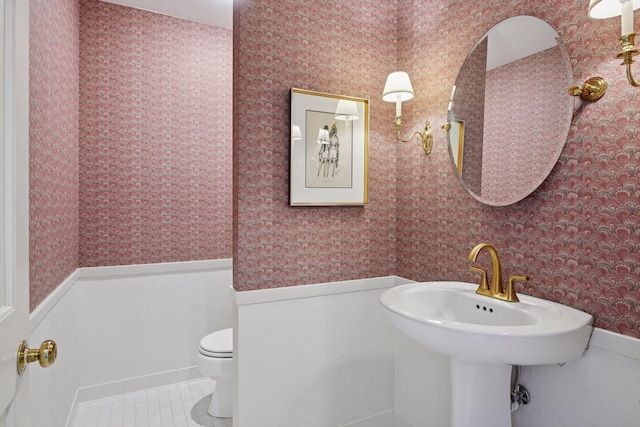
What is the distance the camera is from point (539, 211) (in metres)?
1.38

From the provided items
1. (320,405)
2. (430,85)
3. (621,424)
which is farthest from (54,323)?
(621,424)

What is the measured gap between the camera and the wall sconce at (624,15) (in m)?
0.98

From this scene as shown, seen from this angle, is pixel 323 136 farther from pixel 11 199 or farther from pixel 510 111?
pixel 11 199

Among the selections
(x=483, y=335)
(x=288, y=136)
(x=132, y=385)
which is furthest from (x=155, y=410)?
(x=483, y=335)

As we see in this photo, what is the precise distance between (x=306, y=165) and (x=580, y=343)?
4.14 feet

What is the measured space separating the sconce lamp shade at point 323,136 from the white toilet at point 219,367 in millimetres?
1321

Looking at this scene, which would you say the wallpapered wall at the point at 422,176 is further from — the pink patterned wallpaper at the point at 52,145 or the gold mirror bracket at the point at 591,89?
the pink patterned wallpaper at the point at 52,145

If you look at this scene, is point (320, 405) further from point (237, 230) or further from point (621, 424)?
point (621, 424)

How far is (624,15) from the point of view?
3.25 feet

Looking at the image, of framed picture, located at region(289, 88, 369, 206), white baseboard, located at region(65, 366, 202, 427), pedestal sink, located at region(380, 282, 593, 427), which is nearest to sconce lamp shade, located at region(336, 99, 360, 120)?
framed picture, located at region(289, 88, 369, 206)

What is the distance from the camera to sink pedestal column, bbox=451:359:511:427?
1308 mm

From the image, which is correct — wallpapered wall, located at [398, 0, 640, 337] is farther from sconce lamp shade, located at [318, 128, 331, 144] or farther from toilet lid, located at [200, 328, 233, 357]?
toilet lid, located at [200, 328, 233, 357]

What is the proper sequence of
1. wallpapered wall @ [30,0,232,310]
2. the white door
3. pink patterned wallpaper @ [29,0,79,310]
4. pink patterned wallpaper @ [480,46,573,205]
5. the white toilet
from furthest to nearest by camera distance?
wallpapered wall @ [30,0,232,310] < the white toilet < pink patterned wallpaper @ [29,0,79,310] < pink patterned wallpaper @ [480,46,573,205] < the white door

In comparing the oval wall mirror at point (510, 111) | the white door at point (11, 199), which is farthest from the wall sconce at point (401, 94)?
the white door at point (11, 199)
